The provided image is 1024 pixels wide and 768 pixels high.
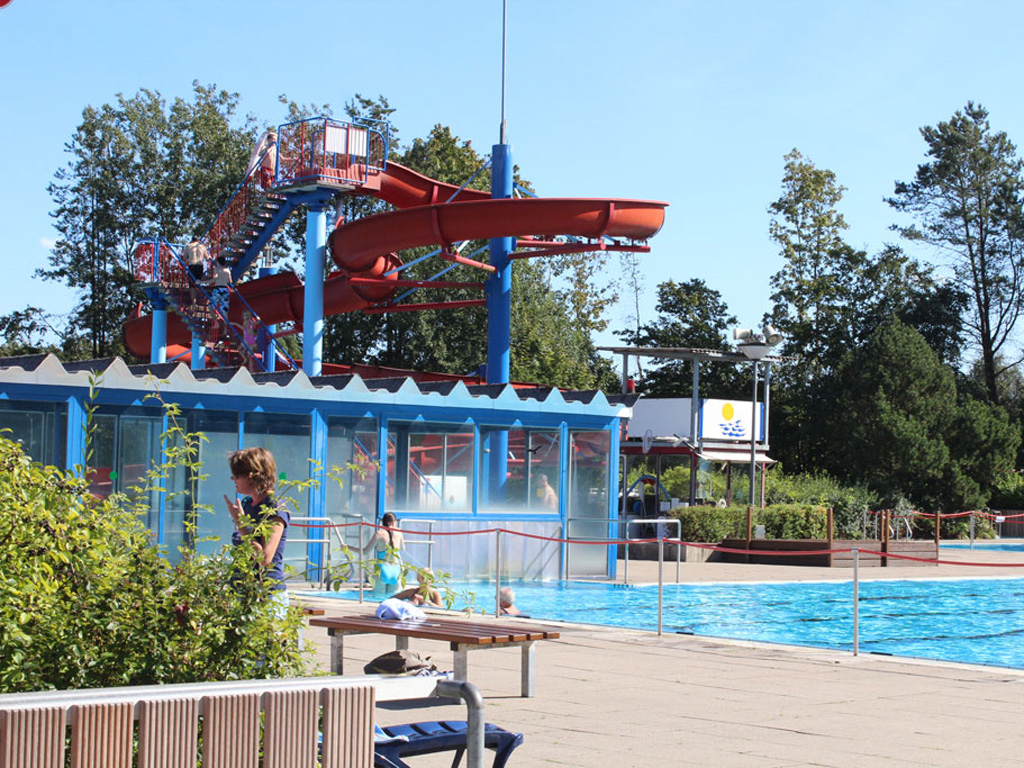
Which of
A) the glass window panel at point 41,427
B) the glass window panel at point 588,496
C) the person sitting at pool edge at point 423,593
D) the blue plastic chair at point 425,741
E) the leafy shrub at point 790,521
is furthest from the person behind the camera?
the leafy shrub at point 790,521

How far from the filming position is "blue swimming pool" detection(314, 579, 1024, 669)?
1562 centimetres

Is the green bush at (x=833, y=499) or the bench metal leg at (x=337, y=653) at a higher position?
the green bush at (x=833, y=499)

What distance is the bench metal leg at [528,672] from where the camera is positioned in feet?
29.5

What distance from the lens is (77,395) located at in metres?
17.4

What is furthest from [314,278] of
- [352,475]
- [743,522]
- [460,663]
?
[460,663]

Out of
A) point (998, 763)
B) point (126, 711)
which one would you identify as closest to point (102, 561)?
point (126, 711)

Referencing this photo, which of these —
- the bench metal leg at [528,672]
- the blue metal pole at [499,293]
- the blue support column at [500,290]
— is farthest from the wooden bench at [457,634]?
the blue metal pole at [499,293]

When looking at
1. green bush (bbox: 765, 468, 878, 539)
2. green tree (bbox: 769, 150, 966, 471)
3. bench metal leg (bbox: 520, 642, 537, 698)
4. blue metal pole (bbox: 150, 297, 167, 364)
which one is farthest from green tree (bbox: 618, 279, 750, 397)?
bench metal leg (bbox: 520, 642, 537, 698)

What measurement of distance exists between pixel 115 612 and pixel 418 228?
23.8 metres

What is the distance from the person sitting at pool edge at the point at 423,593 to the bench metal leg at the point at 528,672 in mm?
763

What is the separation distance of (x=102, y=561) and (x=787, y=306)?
2440 inches

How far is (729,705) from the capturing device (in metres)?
8.87

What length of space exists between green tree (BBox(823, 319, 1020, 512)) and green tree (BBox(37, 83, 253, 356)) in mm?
27526

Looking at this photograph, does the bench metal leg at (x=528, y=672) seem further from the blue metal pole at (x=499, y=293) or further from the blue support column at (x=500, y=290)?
the blue metal pole at (x=499, y=293)
